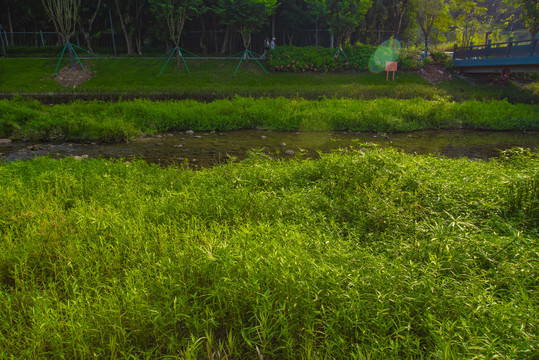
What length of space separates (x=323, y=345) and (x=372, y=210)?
2.08 metres

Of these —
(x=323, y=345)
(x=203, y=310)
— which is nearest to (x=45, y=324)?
(x=203, y=310)

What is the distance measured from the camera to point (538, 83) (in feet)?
72.8

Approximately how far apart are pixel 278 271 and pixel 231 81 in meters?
20.3

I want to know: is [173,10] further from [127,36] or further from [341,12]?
[341,12]

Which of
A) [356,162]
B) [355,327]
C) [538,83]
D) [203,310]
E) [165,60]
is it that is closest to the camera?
[355,327]

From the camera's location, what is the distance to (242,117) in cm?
1198

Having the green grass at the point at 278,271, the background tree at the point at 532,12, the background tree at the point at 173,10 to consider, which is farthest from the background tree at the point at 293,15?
the green grass at the point at 278,271

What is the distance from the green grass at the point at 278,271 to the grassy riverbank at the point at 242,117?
6.04m

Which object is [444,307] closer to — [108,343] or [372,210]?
[372,210]

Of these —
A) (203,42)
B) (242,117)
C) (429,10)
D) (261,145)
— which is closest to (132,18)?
(203,42)

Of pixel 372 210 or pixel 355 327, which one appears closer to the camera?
pixel 355 327

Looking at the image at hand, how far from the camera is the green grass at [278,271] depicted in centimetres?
232

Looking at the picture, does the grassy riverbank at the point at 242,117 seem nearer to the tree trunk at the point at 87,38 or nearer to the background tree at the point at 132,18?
the tree trunk at the point at 87,38

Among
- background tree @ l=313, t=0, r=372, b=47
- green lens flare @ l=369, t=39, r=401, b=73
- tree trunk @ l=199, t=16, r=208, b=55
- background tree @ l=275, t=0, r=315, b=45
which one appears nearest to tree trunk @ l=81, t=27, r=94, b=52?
tree trunk @ l=199, t=16, r=208, b=55
